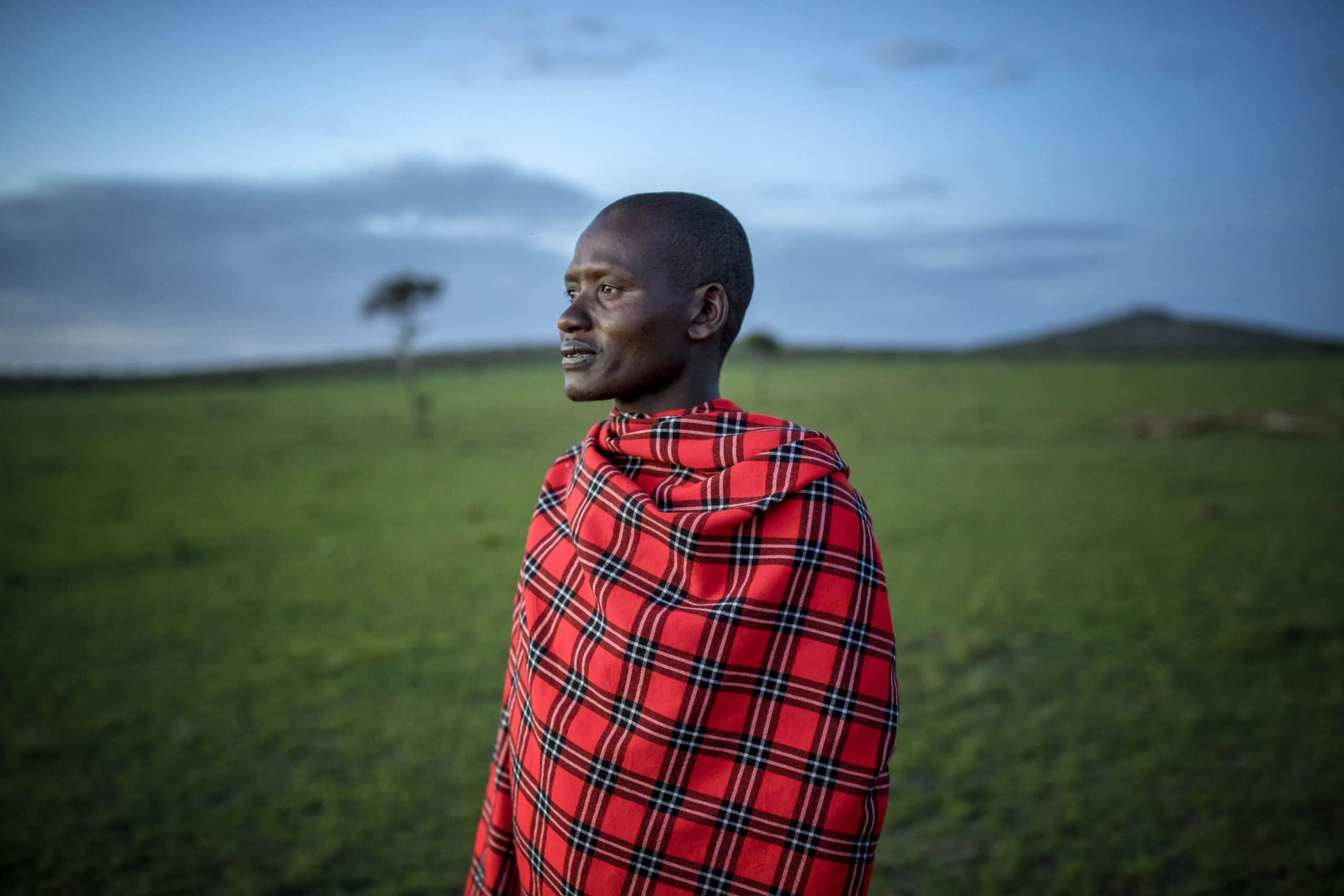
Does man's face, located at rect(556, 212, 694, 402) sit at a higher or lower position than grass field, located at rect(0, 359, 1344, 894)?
higher

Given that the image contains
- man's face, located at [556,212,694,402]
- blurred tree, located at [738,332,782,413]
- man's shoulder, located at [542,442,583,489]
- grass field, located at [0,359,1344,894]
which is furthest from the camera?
blurred tree, located at [738,332,782,413]

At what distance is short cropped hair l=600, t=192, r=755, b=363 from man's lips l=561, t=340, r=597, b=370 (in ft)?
0.80

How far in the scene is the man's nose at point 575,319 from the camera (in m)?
1.84

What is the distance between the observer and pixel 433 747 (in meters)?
5.01

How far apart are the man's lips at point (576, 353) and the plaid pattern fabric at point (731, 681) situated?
0.73 feet

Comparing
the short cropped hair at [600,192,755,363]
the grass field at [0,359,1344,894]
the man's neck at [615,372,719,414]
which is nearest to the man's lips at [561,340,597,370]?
the man's neck at [615,372,719,414]

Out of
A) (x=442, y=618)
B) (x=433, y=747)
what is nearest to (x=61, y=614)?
(x=442, y=618)

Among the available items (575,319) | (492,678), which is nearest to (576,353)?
(575,319)

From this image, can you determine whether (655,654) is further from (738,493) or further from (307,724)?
(307,724)

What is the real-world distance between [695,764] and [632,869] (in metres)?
0.26

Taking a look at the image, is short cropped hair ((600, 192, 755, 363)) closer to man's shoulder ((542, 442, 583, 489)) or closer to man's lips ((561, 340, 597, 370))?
man's lips ((561, 340, 597, 370))

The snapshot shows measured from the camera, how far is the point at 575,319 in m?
1.84

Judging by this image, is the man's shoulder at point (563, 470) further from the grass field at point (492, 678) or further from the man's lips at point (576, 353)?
the grass field at point (492, 678)

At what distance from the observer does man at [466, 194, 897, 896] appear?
5.36 ft
